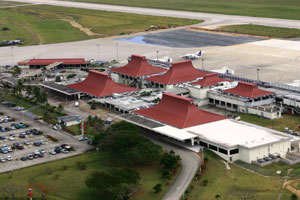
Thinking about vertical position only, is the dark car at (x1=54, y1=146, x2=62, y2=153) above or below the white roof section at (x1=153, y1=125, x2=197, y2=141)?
below

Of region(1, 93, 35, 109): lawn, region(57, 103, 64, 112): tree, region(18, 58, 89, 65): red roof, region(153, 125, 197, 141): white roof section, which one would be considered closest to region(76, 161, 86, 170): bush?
region(153, 125, 197, 141): white roof section

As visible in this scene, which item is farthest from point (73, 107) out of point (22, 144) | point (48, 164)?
point (48, 164)

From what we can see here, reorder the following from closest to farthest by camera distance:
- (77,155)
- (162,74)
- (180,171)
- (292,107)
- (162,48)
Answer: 1. (180,171)
2. (77,155)
3. (292,107)
4. (162,74)
5. (162,48)

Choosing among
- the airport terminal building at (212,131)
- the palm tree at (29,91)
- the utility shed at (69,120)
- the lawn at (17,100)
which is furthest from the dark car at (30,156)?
the palm tree at (29,91)

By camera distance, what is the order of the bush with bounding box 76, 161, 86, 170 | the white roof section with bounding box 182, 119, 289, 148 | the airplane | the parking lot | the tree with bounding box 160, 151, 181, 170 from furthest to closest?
the airplane < the parking lot < the white roof section with bounding box 182, 119, 289, 148 < the bush with bounding box 76, 161, 86, 170 < the tree with bounding box 160, 151, 181, 170

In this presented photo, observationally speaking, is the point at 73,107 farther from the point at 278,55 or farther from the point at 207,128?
the point at 278,55

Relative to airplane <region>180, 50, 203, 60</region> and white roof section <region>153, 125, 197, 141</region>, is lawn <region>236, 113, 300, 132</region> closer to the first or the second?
white roof section <region>153, 125, 197, 141</region>

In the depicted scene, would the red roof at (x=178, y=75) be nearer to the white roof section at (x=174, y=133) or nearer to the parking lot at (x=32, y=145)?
the white roof section at (x=174, y=133)

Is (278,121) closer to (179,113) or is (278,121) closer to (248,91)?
(248,91)
